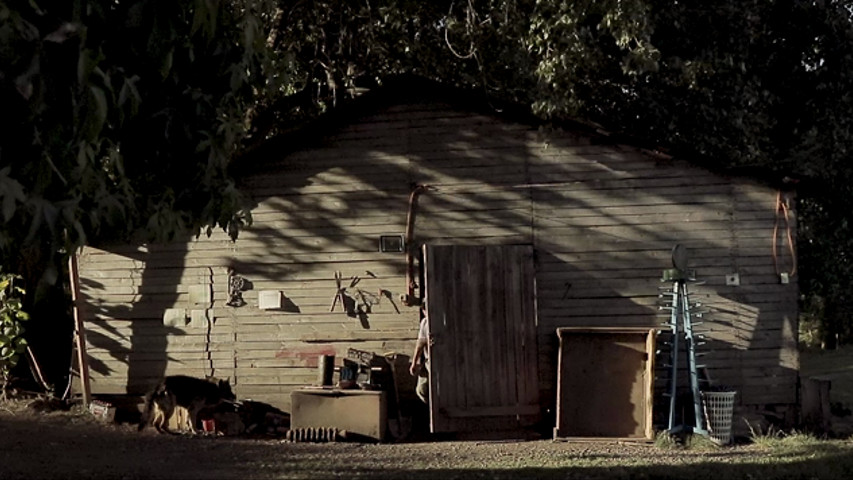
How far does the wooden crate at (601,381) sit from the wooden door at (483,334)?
365 millimetres

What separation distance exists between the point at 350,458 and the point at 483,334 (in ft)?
7.70

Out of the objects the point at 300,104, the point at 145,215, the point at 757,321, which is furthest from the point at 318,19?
the point at 145,215

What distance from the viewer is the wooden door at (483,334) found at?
41.0ft

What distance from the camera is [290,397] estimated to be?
13.0 metres

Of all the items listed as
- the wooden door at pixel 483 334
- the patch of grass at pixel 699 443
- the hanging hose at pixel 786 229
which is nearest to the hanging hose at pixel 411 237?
the wooden door at pixel 483 334

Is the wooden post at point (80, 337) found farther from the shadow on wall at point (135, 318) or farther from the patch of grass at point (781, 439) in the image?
the patch of grass at point (781, 439)

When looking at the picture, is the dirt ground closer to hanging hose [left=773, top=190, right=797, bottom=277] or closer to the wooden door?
the wooden door

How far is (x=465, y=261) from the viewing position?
41.3ft

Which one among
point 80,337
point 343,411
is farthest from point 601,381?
point 80,337

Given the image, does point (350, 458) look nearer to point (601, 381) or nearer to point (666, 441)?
point (601, 381)

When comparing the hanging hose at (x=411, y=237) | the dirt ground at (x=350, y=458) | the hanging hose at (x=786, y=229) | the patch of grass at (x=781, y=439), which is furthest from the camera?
the hanging hose at (x=411, y=237)

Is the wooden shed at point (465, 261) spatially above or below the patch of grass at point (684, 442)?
above

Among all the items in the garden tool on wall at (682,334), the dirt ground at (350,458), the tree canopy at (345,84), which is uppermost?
the tree canopy at (345,84)

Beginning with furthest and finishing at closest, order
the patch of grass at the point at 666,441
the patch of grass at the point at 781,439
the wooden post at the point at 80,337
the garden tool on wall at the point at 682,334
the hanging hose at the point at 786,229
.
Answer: the wooden post at the point at 80,337, the hanging hose at the point at 786,229, the garden tool on wall at the point at 682,334, the patch of grass at the point at 666,441, the patch of grass at the point at 781,439
